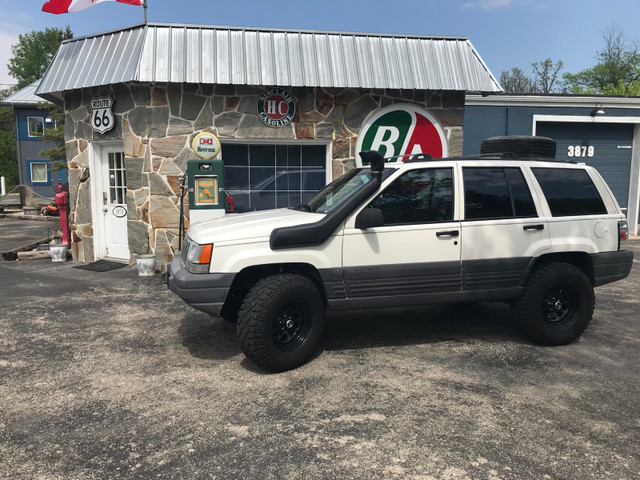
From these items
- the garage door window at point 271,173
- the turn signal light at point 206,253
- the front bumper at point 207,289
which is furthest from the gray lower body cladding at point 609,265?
the garage door window at point 271,173

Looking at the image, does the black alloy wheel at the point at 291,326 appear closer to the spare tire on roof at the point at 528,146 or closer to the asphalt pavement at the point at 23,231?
the spare tire on roof at the point at 528,146

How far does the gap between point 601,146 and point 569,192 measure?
984cm

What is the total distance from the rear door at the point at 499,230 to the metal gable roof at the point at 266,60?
12.5 ft

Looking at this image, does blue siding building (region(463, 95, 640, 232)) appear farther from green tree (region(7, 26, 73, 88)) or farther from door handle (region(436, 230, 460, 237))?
green tree (region(7, 26, 73, 88))

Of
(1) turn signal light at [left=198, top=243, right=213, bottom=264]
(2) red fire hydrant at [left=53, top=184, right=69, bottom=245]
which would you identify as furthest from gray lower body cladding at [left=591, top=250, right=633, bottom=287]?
(2) red fire hydrant at [left=53, top=184, right=69, bottom=245]

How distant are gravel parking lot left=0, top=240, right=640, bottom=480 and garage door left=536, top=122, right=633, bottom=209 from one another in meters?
8.42

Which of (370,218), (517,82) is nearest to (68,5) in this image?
(370,218)

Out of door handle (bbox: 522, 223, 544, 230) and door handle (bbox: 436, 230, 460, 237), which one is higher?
door handle (bbox: 522, 223, 544, 230)

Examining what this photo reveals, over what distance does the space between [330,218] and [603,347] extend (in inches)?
124

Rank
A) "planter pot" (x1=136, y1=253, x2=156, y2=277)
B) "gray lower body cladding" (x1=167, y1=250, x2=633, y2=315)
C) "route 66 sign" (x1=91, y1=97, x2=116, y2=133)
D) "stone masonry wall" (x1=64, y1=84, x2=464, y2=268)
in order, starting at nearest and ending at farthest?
"gray lower body cladding" (x1=167, y1=250, x2=633, y2=315) < "planter pot" (x1=136, y1=253, x2=156, y2=277) < "stone masonry wall" (x1=64, y1=84, x2=464, y2=268) < "route 66 sign" (x1=91, y1=97, x2=116, y2=133)

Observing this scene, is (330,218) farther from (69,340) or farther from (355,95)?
(355,95)

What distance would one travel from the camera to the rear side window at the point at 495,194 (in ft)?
15.8

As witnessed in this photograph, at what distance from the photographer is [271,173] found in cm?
895

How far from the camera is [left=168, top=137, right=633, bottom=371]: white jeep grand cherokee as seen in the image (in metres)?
4.20
